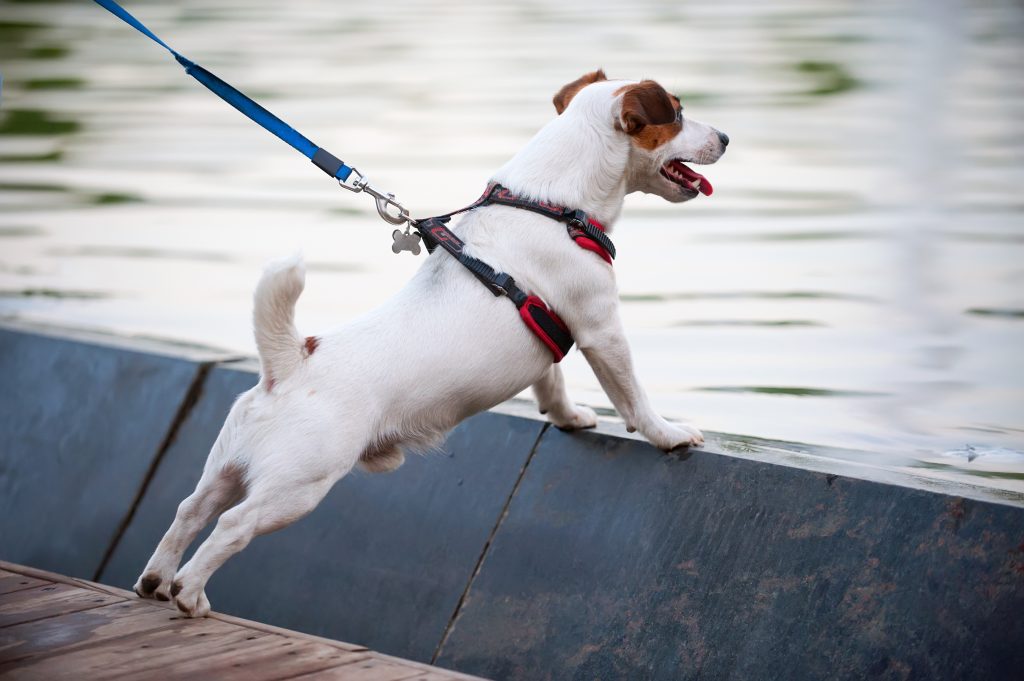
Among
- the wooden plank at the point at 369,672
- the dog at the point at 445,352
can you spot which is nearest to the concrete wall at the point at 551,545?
the dog at the point at 445,352

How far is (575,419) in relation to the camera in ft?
13.1

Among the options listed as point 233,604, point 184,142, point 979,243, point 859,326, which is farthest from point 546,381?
point 184,142

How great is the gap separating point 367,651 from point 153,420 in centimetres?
178

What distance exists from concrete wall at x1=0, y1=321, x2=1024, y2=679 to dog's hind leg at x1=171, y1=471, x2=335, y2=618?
2.48ft

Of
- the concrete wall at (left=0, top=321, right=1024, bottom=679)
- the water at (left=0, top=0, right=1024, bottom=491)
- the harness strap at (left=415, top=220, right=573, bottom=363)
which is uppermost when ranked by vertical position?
the harness strap at (left=415, top=220, right=573, bottom=363)

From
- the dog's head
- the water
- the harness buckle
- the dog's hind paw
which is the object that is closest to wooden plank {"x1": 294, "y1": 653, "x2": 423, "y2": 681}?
the dog's hind paw

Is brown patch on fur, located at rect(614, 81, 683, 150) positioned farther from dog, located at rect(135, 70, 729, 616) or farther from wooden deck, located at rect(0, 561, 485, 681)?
wooden deck, located at rect(0, 561, 485, 681)

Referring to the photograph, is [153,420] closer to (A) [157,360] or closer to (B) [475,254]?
(A) [157,360]

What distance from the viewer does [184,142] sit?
11.1 m

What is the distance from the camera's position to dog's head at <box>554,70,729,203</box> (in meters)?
3.65

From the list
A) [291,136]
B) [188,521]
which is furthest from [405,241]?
[188,521]

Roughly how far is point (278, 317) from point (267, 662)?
0.82 meters

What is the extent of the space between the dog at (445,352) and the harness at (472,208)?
0.09ft

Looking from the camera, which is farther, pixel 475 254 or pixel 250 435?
pixel 475 254
